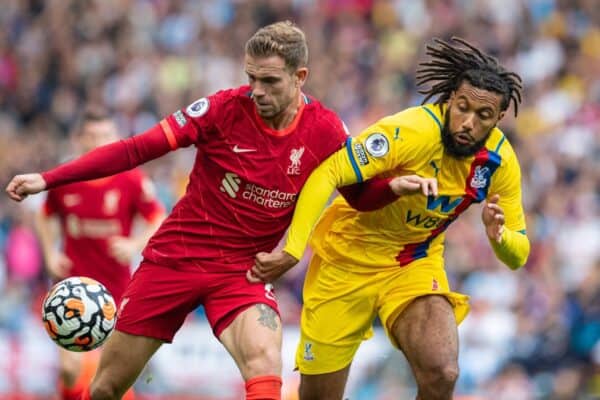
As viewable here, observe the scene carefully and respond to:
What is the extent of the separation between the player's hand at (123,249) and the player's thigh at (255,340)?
2616 mm

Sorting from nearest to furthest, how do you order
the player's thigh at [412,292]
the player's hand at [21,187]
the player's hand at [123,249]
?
the player's hand at [21,187]
the player's thigh at [412,292]
the player's hand at [123,249]

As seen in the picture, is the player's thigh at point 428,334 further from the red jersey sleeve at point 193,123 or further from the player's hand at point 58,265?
the player's hand at point 58,265

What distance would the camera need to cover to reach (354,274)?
930 cm

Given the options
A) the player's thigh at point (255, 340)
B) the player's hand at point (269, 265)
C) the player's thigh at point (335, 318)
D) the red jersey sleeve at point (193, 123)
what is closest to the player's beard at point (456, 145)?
the player's thigh at point (335, 318)

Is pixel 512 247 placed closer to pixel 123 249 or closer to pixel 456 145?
pixel 456 145

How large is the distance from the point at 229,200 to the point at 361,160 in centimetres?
78

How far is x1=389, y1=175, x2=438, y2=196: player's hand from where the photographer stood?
8.38m

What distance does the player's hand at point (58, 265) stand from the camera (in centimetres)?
1123

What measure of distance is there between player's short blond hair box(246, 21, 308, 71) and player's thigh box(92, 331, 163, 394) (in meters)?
1.76

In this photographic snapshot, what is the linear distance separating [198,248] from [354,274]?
1.07m

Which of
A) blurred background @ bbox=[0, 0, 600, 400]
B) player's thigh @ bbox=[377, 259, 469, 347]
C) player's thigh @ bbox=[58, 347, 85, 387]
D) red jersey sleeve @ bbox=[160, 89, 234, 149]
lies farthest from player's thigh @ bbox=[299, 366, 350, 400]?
blurred background @ bbox=[0, 0, 600, 400]

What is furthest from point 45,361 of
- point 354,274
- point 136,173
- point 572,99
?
point 572,99

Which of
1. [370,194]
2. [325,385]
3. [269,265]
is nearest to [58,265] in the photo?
[325,385]

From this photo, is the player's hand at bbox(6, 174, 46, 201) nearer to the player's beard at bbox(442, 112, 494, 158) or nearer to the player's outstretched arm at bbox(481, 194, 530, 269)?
the player's beard at bbox(442, 112, 494, 158)
